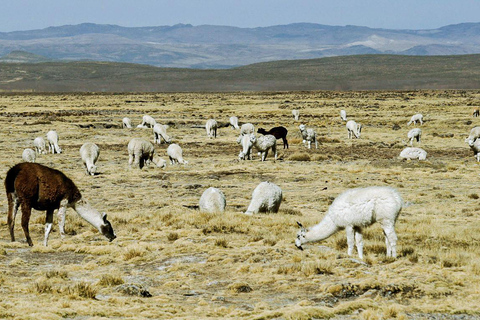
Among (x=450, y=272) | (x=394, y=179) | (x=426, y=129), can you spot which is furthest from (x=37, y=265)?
(x=426, y=129)

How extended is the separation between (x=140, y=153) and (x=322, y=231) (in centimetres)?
1667

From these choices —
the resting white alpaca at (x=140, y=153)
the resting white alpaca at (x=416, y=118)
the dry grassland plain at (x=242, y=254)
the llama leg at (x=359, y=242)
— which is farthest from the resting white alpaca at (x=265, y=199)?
the resting white alpaca at (x=416, y=118)

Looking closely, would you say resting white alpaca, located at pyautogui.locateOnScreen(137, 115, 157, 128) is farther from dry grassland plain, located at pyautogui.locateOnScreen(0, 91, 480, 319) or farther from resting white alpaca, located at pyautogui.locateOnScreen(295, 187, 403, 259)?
resting white alpaca, located at pyautogui.locateOnScreen(295, 187, 403, 259)

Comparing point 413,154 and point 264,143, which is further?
point 413,154

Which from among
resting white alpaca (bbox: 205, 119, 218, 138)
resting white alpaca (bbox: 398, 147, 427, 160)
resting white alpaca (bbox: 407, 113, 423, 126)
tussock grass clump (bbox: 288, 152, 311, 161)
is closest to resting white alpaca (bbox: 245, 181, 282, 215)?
tussock grass clump (bbox: 288, 152, 311, 161)

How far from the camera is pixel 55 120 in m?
56.0

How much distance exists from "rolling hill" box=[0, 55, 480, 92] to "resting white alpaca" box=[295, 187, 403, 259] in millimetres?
119616

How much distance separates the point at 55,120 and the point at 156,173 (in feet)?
106

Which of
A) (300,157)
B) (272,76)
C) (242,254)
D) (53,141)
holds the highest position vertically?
(272,76)

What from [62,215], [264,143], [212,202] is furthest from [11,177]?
[264,143]

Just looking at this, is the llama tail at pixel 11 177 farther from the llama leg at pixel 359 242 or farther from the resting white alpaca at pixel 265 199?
the llama leg at pixel 359 242

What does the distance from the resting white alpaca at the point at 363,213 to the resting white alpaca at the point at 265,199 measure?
17.2 ft

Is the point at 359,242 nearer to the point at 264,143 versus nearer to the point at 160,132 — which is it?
the point at 264,143

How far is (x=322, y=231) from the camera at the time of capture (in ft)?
38.5
